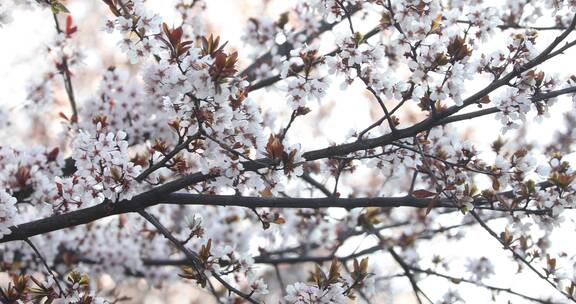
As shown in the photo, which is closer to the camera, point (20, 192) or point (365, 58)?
point (365, 58)

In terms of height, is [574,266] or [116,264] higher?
[116,264]

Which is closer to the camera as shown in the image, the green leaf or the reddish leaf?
the reddish leaf

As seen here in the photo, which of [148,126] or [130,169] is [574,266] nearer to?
[130,169]

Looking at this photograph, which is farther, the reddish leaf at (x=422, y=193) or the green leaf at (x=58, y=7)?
the green leaf at (x=58, y=7)

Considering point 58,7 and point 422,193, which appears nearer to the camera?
point 422,193

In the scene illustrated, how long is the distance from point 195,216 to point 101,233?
283 cm

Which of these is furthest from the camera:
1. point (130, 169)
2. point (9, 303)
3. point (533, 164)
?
point (533, 164)

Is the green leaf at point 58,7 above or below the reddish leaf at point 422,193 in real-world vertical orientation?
above

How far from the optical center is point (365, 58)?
2.88 metres

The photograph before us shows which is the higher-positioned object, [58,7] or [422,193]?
[58,7]

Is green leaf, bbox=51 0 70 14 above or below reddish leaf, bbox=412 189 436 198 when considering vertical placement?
above

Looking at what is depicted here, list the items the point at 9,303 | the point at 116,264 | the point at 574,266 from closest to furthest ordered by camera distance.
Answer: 1. the point at 9,303
2. the point at 574,266
3. the point at 116,264

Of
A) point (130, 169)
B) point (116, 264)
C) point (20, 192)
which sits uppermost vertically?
point (116, 264)

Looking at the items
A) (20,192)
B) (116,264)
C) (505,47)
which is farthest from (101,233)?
(505,47)
